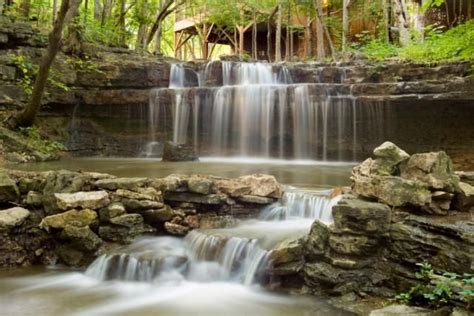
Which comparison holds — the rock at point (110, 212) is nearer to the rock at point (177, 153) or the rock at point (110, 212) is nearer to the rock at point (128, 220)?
the rock at point (128, 220)

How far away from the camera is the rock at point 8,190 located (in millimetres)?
7285

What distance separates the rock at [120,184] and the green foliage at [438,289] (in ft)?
14.0

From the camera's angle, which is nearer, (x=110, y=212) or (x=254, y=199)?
(x=110, y=212)

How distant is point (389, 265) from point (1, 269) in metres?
5.42

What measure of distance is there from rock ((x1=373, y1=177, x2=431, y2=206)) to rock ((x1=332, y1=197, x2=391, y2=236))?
236mm

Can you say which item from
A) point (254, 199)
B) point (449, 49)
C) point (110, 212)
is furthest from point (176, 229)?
point (449, 49)

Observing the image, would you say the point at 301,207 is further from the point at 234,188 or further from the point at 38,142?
the point at 38,142

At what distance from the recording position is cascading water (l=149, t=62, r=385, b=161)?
12734 mm

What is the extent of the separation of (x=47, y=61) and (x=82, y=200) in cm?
519

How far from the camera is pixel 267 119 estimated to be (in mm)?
13562

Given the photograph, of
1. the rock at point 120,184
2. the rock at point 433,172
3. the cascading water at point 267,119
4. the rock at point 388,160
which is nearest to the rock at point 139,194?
the rock at point 120,184

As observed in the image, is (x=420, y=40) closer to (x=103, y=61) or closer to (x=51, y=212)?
(x=103, y=61)

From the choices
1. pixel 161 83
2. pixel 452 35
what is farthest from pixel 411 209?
pixel 161 83

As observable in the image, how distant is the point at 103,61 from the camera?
14.6 m
